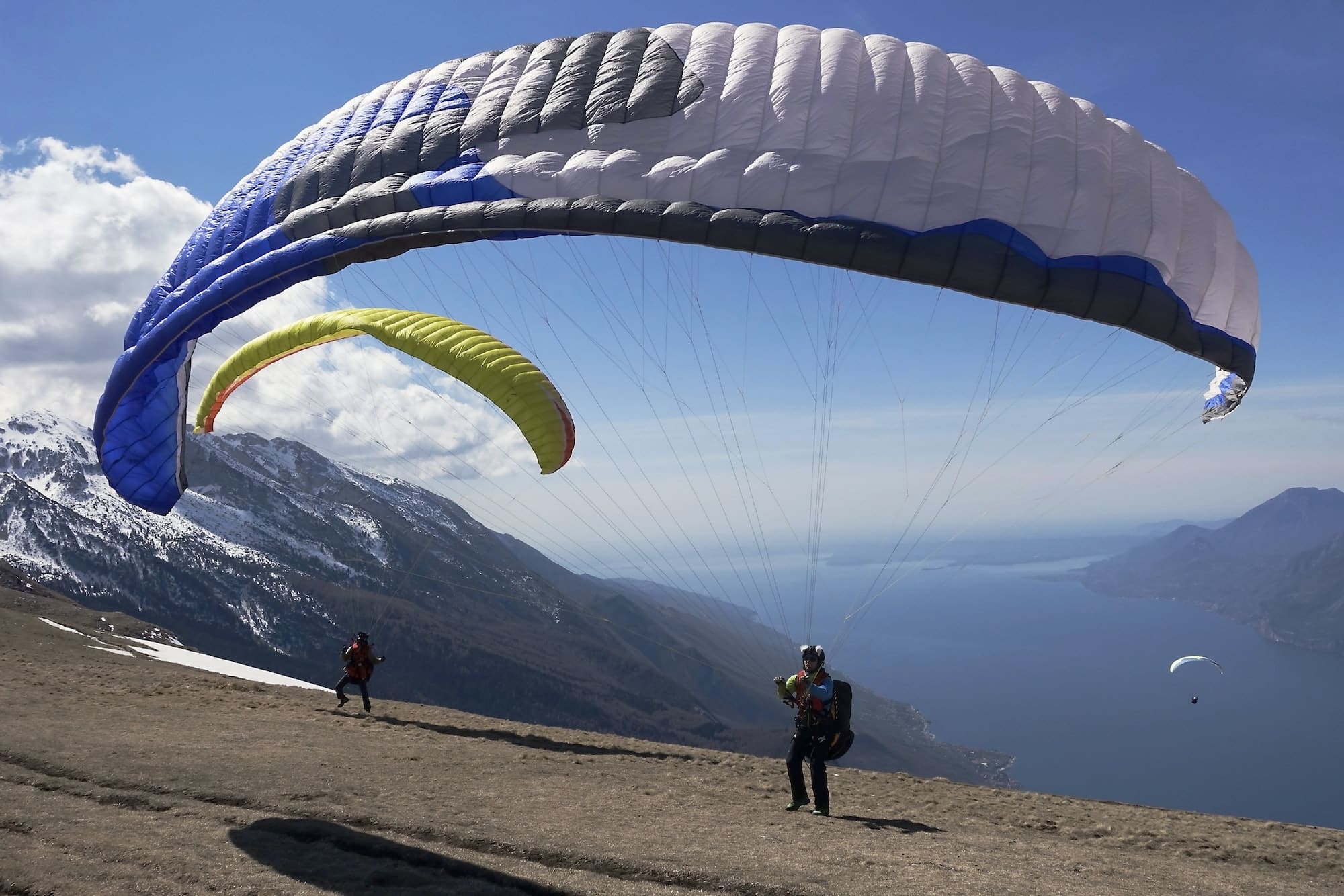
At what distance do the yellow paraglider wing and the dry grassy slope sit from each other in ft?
14.6

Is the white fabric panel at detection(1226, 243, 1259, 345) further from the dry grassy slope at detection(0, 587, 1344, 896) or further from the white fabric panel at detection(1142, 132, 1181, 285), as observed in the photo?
the dry grassy slope at detection(0, 587, 1344, 896)

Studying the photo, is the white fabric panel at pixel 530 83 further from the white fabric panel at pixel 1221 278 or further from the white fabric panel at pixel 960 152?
the white fabric panel at pixel 1221 278

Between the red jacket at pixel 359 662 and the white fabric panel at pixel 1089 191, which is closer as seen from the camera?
the white fabric panel at pixel 1089 191

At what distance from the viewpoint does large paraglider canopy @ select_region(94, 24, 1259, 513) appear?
34.2ft

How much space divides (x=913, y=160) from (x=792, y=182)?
1597 mm

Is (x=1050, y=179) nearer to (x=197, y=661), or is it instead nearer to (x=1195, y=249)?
(x=1195, y=249)

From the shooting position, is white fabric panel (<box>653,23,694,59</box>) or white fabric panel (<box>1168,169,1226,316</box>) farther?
white fabric panel (<box>653,23,694,59</box>)

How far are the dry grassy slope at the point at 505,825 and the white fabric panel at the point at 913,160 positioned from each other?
275 inches

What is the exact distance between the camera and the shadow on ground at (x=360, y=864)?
6441 mm

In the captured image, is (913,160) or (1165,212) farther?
(1165,212)

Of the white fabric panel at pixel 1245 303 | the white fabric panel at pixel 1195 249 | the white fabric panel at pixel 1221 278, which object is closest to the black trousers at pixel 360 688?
the white fabric panel at pixel 1195 249

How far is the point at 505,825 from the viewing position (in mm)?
8195

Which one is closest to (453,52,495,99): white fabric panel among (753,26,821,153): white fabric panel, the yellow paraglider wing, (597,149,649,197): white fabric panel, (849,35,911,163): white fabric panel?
(597,149,649,197): white fabric panel

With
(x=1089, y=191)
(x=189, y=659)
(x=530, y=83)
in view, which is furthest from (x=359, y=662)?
(x=189, y=659)
